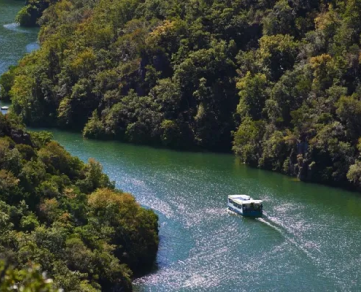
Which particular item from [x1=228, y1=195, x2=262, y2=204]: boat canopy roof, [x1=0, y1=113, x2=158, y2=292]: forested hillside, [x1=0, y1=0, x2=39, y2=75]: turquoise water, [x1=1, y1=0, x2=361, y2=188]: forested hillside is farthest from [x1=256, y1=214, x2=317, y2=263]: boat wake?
[x1=0, y1=0, x2=39, y2=75]: turquoise water

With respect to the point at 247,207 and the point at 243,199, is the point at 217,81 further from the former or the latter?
the point at 247,207

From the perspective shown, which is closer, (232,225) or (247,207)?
(232,225)

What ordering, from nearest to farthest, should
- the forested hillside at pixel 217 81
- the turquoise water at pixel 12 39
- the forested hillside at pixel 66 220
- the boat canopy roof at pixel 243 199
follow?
1. the forested hillside at pixel 66 220
2. the boat canopy roof at pixel 243 199
3. the forested hillside at pixel 217 81
4. the turquoise water at pixel 12 39

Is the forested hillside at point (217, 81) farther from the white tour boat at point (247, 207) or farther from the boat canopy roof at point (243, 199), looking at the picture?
the white tour boat at point (247, 207)

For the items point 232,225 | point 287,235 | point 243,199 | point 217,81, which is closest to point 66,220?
point 232,225

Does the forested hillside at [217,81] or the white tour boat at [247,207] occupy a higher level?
the forested hillside at [217,81]

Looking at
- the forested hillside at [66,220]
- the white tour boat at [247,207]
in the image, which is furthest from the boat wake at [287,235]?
the forested hillside at [66,220]

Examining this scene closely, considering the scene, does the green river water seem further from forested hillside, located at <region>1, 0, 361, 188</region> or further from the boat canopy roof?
forested hillside, located at <region>1, 0, 361, 188</region>

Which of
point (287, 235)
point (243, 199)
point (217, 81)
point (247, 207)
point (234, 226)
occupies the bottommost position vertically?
point (234, 226)
